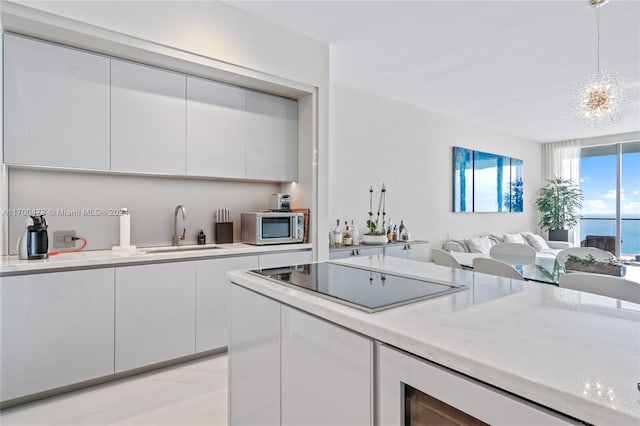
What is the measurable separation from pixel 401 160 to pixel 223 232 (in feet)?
9.18

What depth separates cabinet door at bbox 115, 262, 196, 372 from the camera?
218cm

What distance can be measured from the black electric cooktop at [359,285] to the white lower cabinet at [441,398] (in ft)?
0.56

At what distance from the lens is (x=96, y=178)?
8.25 feet

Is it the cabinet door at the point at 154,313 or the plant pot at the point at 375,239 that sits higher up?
the plant pot at the point at 375,239

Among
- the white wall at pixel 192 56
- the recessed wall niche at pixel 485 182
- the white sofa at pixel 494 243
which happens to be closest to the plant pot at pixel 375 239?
the white sofa at pixel 494 243

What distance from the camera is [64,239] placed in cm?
236

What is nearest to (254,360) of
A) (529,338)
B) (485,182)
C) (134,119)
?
(529,338)

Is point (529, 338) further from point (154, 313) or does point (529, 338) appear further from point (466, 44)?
point (466, 44)

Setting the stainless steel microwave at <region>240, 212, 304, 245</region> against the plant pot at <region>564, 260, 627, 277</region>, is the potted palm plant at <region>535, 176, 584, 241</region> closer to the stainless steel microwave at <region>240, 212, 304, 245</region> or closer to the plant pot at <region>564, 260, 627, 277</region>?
the plant pot at <region>564, 260, 627, 277</region>

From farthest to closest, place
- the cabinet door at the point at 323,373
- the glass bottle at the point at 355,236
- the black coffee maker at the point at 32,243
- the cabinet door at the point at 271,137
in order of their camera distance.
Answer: the glass bottle at the point at 355,236
the cabinet door at the point at 271,137
the black coffee maker at the point at 32,243
the cabinet door at the point at 323,373

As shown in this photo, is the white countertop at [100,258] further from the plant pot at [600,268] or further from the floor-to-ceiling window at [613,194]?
the floor-to-ceiling window at [613,194]

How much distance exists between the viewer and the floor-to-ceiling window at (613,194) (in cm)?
657

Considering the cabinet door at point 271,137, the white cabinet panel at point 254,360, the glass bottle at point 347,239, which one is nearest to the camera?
the white cabinet panel at point 254,360

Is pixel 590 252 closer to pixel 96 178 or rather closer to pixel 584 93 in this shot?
pixel 584 93
